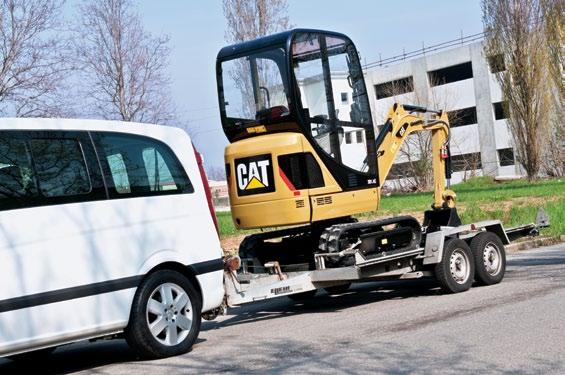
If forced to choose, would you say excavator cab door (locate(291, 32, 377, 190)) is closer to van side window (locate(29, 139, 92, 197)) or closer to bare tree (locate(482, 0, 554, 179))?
Result: van side window (locate(29, 139, 92, 197))

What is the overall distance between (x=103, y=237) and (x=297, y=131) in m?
3.37

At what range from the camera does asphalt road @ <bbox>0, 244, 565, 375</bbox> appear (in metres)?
6.94

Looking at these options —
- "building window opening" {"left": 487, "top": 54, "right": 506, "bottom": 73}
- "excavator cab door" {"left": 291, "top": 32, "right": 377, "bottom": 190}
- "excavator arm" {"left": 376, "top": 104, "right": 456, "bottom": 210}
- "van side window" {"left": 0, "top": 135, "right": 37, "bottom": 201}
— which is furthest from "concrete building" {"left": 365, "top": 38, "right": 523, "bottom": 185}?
"van side window" {"left": 0, "top": 135, "right": 37, "bottom": 201}

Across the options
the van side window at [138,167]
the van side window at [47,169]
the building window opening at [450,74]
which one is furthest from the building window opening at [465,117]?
the van side window at [47,169]

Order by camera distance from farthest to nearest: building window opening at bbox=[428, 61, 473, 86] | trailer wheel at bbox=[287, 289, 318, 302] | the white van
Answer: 1. building window opening at bbox=[428, 61, 473, 86]
2. trailer wheel at bbox=[287, 289, 318, 302]
3. the white van

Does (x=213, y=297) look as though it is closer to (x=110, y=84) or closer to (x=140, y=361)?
(x=140, y=361)

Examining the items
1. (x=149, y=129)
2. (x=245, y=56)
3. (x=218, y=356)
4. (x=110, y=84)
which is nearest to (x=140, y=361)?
(x=218, y=356)

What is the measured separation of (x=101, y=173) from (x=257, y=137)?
120 inches

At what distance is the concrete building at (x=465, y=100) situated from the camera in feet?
182

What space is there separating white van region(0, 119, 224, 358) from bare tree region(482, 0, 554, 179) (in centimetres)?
3678

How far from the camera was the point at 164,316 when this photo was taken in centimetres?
784

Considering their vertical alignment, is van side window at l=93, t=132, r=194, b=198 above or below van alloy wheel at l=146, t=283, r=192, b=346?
above

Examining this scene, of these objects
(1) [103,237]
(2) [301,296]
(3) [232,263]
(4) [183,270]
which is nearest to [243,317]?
(2) [301,296]

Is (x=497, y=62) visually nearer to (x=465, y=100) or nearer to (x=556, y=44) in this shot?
(x=556, y=44)
